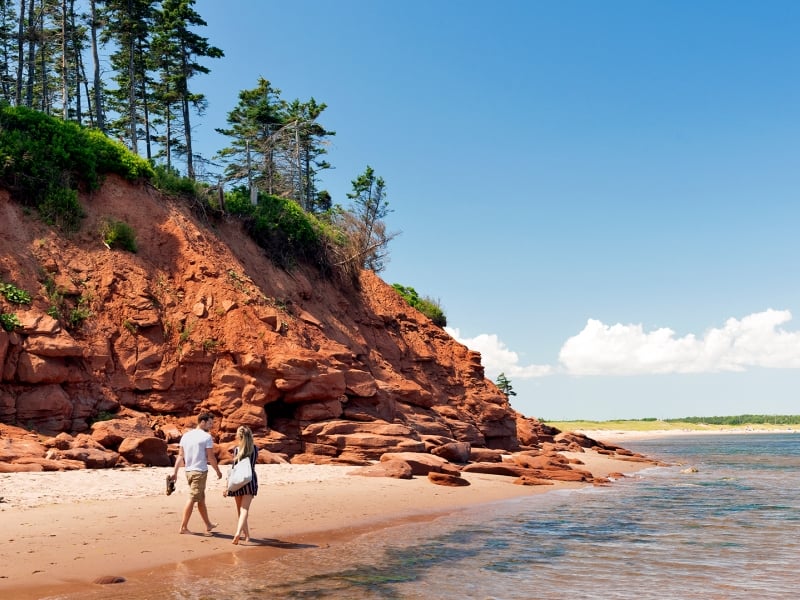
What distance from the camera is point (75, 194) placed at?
22.8 m

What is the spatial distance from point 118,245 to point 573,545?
58.2 ft

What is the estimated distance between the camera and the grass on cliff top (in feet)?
443

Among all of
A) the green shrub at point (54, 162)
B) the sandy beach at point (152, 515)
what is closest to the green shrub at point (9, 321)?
the green shrub at point (54, 162)

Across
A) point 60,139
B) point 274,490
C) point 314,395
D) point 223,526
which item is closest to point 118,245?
point 60,139

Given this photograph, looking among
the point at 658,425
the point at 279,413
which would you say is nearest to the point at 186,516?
the point at 279,413

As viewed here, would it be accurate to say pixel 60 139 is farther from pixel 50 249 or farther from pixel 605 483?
pixel 605 483

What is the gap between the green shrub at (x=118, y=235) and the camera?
74.9 feet

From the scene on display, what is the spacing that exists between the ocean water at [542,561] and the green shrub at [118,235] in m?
14.8

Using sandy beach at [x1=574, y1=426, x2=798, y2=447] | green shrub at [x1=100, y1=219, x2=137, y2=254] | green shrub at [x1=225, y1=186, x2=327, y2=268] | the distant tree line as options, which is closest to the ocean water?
green shrub at [x1=100, y1=219, x2=137, y2=254]

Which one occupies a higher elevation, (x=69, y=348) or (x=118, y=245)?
(x=118, y=245)

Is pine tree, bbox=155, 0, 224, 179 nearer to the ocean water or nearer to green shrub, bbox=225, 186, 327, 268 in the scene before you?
green shrub, bbox=225, 186, 327, 268

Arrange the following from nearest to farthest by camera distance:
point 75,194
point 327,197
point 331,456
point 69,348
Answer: point 69,348 < point 331,456 < point 75,194 < point 327,197

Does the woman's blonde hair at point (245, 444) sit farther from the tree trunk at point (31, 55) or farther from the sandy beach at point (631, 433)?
the sandy beach at point (631, 433)

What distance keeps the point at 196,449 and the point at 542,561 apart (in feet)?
17.6
